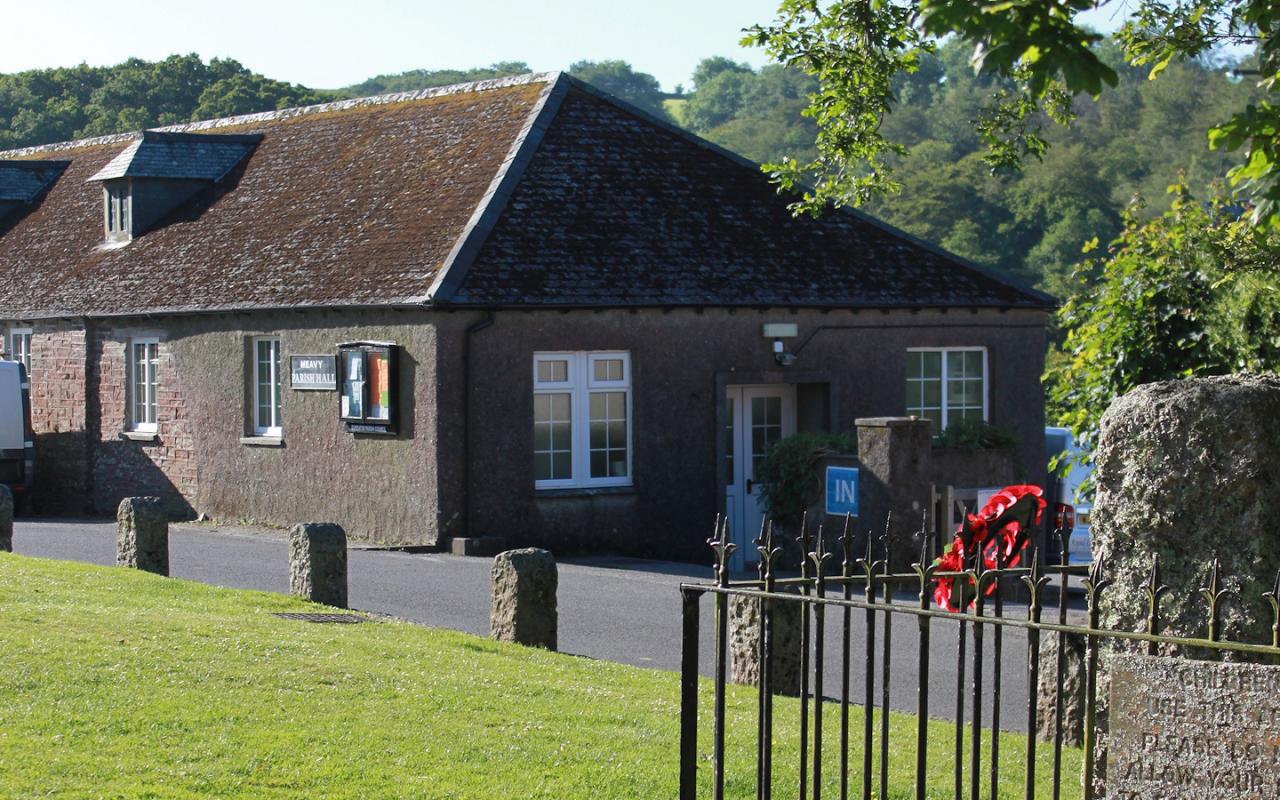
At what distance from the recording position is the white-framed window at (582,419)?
2242 cm

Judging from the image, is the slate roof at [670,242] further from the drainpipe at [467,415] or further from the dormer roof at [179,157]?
the dormer roof at [179,157]

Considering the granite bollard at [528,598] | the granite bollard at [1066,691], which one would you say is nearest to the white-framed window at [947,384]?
the granite bollard at [528,598]

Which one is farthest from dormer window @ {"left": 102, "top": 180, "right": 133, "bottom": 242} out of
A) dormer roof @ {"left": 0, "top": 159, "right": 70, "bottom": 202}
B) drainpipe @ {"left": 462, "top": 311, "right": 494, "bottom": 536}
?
drainpipe @ {"left": 462, "top": 311, "right": 494, "bottom": 536}

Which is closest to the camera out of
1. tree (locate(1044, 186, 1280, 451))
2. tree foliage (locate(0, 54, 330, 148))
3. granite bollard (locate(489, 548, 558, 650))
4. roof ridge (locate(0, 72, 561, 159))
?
granite bollard (locate(489, 548, 558, 650))

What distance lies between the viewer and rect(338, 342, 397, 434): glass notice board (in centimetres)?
2225

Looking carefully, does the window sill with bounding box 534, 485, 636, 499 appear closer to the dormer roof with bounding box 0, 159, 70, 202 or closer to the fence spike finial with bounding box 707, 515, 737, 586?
the fence spike finial with bounding box 707, 515, 737, 586

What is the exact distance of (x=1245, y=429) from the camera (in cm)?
597

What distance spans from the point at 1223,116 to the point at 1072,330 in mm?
80188

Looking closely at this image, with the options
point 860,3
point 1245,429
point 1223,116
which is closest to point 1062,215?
point 1223,116

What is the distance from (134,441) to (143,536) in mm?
11431

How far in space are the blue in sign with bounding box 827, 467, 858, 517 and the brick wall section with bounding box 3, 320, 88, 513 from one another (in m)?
13.2

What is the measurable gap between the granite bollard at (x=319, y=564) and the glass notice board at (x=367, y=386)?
24.8 feet

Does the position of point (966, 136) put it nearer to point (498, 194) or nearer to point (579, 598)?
point (498, 194)

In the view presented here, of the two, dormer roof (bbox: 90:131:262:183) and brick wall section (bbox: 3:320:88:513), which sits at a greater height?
dormer roof (bbox: 90:131:262:183)
